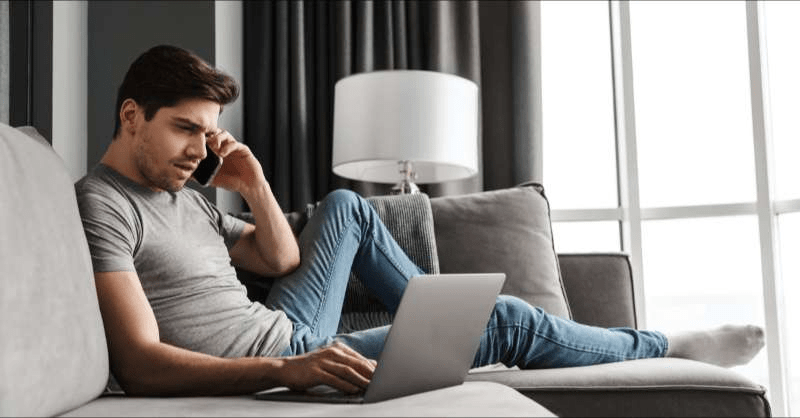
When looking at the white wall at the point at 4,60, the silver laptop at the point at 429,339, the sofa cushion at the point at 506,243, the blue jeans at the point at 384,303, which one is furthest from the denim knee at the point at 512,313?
the white wall at the point at 4,60

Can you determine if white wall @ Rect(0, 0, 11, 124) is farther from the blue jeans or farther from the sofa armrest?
the sofa armrest

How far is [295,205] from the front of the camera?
12.1 ft

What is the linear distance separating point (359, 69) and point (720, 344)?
2103 mm

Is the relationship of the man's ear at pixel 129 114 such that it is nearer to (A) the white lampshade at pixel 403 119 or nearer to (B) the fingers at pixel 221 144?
(B) the fingers at pixel 221 144

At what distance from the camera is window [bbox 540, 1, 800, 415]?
149 inches

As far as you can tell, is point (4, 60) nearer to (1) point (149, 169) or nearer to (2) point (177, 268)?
(1) point (149, 169)

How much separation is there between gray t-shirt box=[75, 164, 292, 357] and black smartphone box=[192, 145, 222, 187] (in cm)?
6

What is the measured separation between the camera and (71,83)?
313cm

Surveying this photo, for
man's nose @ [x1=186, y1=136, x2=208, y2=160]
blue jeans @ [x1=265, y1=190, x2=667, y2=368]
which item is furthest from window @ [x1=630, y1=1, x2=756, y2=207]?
man's nose @ [x1=186, y1=136, x2=208, y2=160]

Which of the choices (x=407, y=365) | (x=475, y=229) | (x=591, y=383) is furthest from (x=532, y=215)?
(x=407, y=365)

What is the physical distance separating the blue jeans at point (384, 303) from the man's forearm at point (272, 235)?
38 mm

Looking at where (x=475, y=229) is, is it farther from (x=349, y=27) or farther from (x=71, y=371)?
(x=349, y=27)

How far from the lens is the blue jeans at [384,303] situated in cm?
180

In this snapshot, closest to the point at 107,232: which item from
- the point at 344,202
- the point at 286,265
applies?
the point at 286,265
